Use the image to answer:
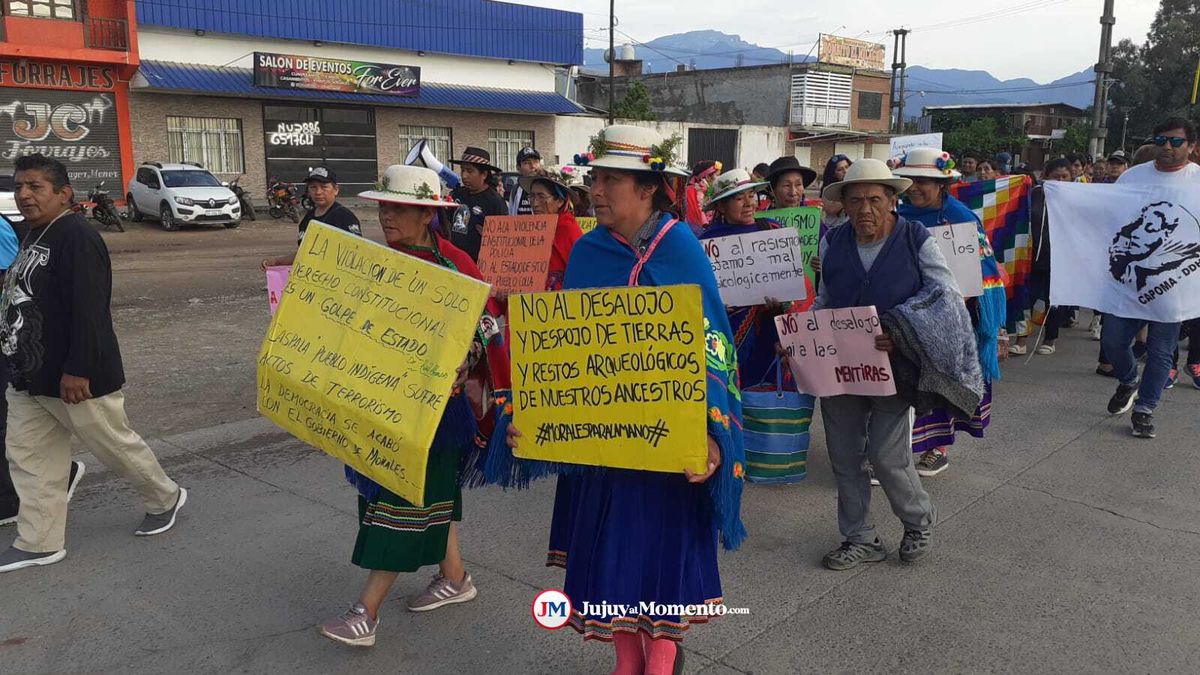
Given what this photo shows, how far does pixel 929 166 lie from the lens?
4883 mm

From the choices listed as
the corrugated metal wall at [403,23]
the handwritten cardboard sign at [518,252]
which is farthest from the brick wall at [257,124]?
the handwritten cardboard sign at [518,252]

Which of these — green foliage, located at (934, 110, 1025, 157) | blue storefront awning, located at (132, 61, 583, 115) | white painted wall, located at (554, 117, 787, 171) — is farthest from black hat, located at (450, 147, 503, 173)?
green foliage, located at (934, 110, 1025, 157)

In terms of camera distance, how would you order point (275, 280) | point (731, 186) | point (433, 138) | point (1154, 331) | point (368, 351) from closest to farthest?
point (368, 351) → point (731, 186) → point (275, 280) → point (1154, 331) → point (433, 138)

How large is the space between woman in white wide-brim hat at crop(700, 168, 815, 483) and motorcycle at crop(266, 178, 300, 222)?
20.2 metres

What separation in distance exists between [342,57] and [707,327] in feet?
92.7

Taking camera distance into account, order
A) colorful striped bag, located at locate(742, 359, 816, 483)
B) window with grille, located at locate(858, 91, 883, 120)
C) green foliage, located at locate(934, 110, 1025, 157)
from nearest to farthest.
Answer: colorful striped bag, located at locate(742, 359, 816, 483) → green foliage, located at locate(934, 110, 1025, 157) → window with grille, located at locate(858, 91, 883, 120)

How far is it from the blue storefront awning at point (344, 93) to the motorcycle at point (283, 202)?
3.47 m

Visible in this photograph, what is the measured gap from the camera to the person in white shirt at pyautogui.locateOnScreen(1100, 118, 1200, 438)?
560 centimetres

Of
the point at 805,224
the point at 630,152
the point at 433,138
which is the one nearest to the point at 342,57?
the point at 433,138

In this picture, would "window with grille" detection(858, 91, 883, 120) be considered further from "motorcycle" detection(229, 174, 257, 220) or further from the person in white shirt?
the person in white shirt

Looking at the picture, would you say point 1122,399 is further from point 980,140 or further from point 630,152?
point 980,140

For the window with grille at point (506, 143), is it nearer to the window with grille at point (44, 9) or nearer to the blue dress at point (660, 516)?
the window with grille at point (44, 9)

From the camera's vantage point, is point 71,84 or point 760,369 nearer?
point 760,369

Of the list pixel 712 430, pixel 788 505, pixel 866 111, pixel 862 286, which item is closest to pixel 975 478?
pixel 788 505
